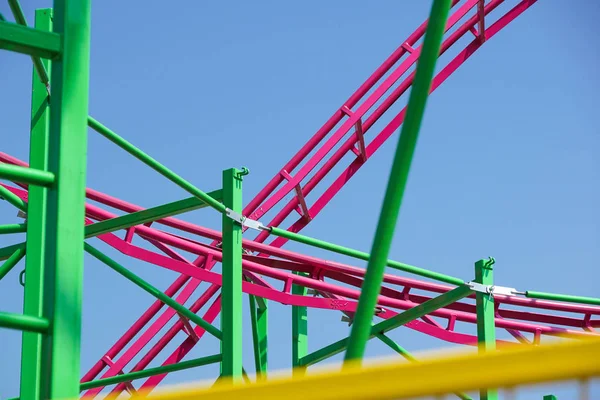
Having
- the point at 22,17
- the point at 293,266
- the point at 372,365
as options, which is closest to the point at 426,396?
the point at 372,365

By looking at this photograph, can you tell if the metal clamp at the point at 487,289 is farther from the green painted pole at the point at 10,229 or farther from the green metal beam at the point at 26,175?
the green metal beam at the point at 26,175

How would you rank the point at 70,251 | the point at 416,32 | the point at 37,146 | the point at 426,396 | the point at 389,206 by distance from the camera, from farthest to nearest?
the point at 416,32 → the point at 37,146 → the point at 70,251 → the point at 389,206 → the point at 426,396

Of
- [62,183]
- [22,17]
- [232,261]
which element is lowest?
[62,183]

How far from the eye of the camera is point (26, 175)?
2.95 m

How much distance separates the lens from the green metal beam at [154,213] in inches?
255

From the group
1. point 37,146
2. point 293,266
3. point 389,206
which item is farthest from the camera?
point 293,266

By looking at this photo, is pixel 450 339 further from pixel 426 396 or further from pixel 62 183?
pixel 426 396

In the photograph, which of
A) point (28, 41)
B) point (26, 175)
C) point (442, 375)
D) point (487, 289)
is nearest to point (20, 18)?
point (28, 41)

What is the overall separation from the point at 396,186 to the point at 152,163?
3.98m

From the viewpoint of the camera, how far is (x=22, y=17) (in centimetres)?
457

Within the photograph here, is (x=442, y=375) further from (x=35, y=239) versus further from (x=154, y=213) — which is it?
(x=154, y=213)

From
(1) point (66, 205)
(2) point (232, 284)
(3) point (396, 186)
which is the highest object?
(2) point (232, 284)

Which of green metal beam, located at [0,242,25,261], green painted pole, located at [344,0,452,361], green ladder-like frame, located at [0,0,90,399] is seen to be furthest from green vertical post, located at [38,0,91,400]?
green metal beam, located at [0,242,25,261]

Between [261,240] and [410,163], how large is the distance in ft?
23.9
